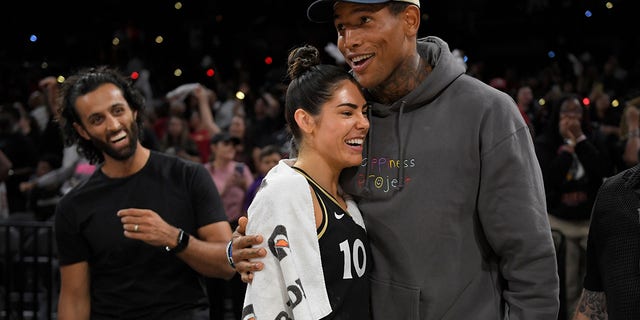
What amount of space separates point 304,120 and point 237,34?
46.5 ft

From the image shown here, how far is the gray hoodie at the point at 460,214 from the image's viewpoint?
2.76 meters

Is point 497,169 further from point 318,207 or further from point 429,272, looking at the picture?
point 318,207

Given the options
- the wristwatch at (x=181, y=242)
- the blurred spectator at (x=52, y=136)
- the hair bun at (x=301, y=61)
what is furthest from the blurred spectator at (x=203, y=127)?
the hair bun at (x=301, y=61)

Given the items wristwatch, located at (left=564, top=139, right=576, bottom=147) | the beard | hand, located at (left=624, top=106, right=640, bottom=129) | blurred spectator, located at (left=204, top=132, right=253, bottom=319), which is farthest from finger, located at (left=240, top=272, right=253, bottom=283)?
hand, located at (left=624, top=106, right=640, bottom=129)

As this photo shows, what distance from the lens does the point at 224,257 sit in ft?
13.5

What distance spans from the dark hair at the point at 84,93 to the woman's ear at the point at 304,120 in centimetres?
161

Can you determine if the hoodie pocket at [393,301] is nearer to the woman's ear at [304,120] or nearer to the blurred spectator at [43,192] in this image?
the woman's ear at [304,120]

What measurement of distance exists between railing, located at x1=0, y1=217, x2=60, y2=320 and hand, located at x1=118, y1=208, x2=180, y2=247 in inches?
115

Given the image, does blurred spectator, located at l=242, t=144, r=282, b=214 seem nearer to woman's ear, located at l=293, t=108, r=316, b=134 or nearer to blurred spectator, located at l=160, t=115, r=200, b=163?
blurred spectator, located at l=160, t=115, r=200, b=163

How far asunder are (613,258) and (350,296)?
89cm

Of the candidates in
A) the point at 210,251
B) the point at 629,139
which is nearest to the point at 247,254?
the point at 210,251

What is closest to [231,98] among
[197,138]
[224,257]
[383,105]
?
[197,138]

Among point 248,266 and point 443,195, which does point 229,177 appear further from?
point 443,195

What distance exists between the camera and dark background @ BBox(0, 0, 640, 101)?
14.3 m
